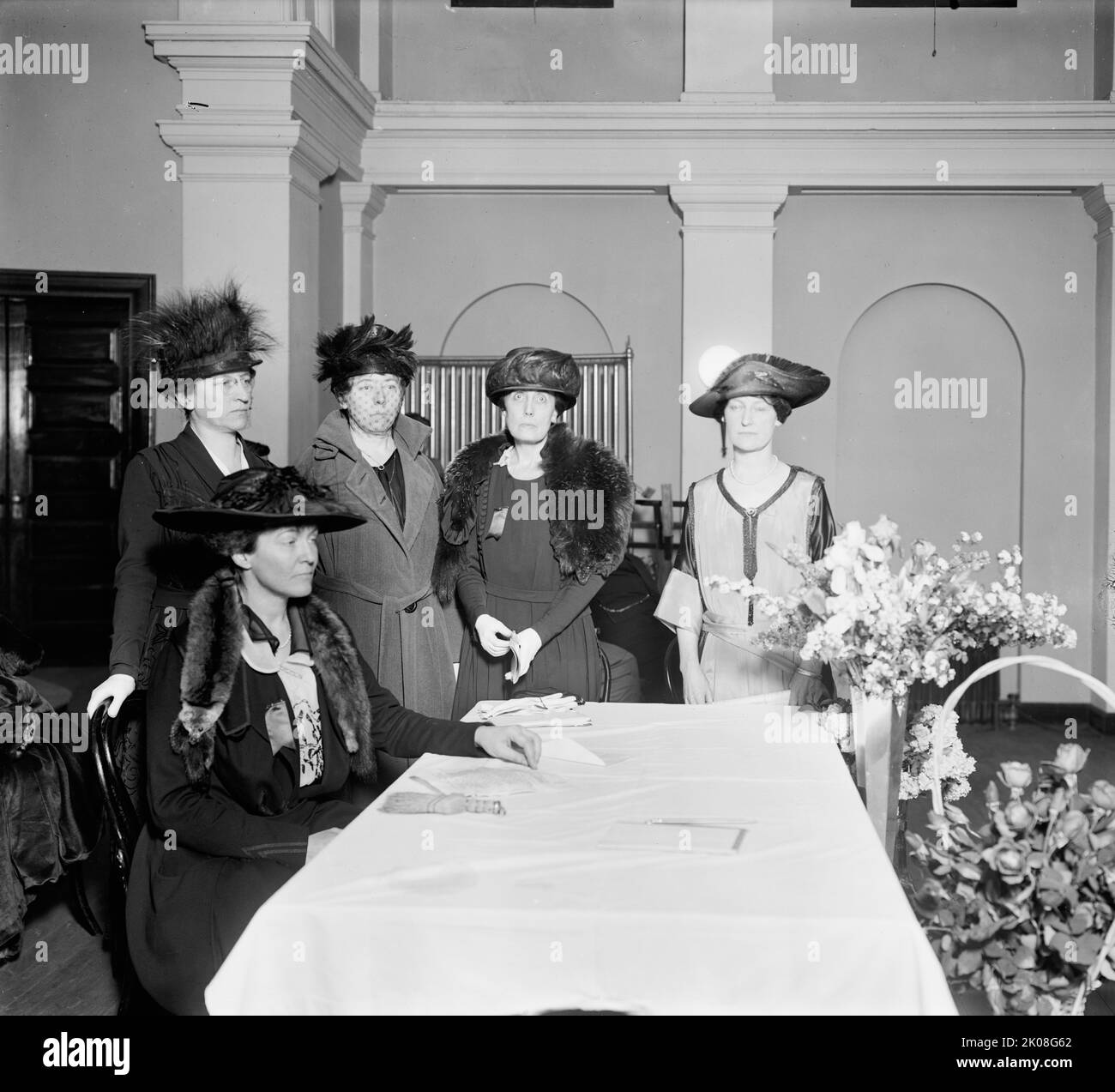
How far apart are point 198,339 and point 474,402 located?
331cm

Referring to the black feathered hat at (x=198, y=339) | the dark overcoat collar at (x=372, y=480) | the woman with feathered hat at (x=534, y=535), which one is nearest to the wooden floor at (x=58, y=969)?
the woman with feathered hat at (x=534, y=535)

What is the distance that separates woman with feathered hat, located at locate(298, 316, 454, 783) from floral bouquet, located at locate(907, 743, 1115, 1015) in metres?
1.86

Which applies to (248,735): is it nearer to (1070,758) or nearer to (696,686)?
(696,686)

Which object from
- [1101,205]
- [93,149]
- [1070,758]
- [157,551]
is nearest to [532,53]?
[93,149]

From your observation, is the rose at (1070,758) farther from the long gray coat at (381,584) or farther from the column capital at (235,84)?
the column capital at (235,84)

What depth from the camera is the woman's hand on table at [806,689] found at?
3324 mm

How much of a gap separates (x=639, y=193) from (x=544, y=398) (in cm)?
403

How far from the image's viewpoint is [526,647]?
3.44 meters

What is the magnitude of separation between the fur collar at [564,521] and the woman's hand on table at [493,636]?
219 millimetres

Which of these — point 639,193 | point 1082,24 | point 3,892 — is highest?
point 1082,24

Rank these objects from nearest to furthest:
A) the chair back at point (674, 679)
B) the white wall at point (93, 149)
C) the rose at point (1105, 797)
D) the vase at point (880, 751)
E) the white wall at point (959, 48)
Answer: the rose at point (1105, 797) < the vase at point (880, 751) < the chair back at point (674, 679) < the white wall at point (93, 149) < the white wall at point (959, 48)
